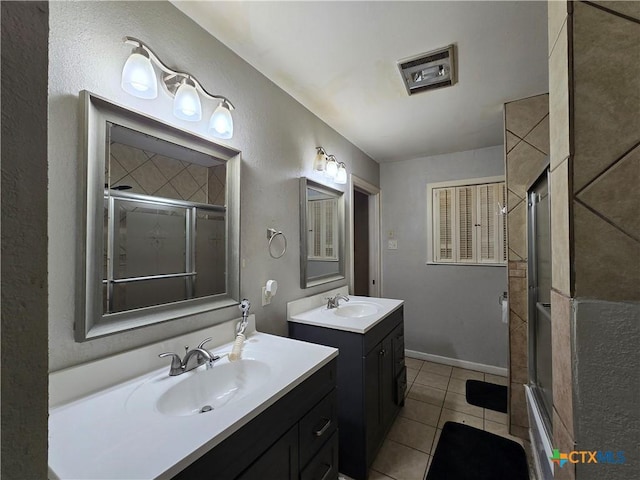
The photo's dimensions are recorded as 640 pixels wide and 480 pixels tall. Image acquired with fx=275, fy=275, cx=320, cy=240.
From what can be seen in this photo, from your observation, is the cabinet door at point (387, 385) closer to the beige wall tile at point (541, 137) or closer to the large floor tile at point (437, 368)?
the large floor tile at point (437, 368)

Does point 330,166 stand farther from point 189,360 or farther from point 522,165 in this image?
point 189,360

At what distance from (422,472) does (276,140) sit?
213 centimetres

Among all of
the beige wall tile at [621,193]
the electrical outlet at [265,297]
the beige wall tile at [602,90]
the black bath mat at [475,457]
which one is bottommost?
the black bath mat at [475,457]

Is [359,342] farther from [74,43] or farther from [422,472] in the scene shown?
[74,43]

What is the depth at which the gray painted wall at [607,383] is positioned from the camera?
0.42 meters

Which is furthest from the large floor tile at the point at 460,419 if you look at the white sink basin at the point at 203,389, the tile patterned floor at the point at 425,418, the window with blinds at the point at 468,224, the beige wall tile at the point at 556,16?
the beige wall tile at the point at 556,16

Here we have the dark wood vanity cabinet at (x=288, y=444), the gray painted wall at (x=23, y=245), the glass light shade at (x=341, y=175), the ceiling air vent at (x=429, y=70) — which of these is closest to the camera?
the gray painted wall at (x=23, y=245)

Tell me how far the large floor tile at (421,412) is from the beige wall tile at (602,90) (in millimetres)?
2175

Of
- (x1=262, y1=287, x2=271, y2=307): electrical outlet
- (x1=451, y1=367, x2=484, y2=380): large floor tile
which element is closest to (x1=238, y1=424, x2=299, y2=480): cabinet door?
(x1=262, y1=287, x2=271, y2=307): electrical outlet

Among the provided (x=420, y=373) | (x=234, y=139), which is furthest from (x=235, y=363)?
(x=420, y=373)

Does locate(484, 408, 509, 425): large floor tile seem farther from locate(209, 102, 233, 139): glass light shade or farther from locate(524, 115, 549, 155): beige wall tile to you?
locate(209, 102, 233, 139): glass light shade

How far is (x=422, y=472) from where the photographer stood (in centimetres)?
158

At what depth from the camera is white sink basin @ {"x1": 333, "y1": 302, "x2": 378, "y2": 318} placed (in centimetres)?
204

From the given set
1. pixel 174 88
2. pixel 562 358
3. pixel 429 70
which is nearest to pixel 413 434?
pixel 562 358
